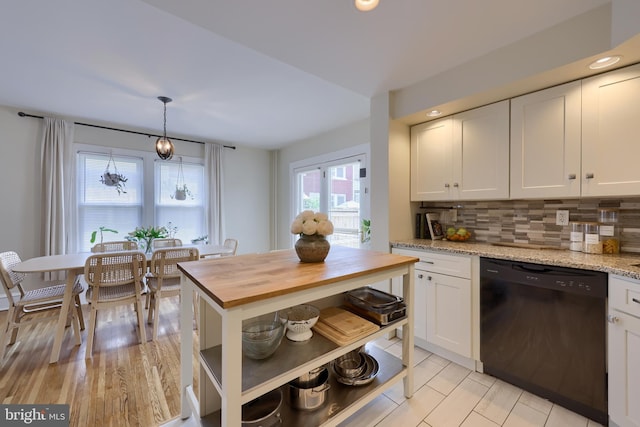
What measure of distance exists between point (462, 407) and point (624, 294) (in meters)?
1.08

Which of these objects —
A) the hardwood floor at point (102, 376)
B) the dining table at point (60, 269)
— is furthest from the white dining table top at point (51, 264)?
the hardwood floor at point (102, 376)

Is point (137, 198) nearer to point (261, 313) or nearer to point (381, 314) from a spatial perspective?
point (261, 313)

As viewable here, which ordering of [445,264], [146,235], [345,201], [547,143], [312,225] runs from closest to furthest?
1. [312,225]
2. [547,143]
3. [445,264]
4. [146,235]
5. [345,201]

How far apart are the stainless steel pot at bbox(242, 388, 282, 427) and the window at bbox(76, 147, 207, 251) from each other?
371 cm

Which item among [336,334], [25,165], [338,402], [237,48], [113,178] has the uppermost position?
[237,48]

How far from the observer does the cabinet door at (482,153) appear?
2059 mm

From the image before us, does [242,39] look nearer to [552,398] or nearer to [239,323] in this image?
[239,323]

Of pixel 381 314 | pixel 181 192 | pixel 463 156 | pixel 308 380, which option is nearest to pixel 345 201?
pixel 463 156

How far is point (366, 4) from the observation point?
4.56 feet

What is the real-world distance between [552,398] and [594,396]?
0.75 feet

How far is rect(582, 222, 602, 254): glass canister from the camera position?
5.82 ft

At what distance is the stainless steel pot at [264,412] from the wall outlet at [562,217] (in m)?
2.35

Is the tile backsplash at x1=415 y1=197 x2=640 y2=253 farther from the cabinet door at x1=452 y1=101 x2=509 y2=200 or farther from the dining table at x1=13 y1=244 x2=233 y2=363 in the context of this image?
the dining table at x1=13 y1=244 x2=233 y2=363

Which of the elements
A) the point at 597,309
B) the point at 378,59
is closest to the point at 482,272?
the point at 597,309
